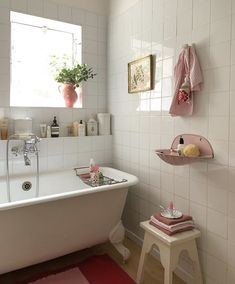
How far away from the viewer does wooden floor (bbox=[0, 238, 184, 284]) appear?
79.4 inches

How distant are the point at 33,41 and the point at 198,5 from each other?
1.89 meters

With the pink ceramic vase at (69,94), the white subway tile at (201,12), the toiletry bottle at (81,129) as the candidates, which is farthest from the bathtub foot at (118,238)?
the white subway tile at (201,12)

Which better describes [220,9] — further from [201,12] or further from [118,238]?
[118,238]

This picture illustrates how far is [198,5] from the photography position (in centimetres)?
181

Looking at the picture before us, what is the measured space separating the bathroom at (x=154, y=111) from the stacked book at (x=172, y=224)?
0.43ft

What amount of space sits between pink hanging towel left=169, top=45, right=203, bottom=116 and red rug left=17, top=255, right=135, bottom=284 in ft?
4.56

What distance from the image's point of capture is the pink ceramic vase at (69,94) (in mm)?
2756

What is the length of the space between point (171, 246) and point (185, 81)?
1167mm

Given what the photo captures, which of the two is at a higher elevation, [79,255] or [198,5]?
[198,5]

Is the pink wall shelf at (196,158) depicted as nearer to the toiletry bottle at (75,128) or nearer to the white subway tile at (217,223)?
the white subway tile at (217,223)

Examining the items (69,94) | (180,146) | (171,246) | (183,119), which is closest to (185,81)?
(183,119)

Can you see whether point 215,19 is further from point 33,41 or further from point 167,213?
point 33,41

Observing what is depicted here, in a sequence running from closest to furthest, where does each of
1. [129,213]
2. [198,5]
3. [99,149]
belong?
1. [198,5]
2. [129,213]
3. [99,149]

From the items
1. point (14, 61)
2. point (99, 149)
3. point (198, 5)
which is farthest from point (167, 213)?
point (14, 61)
